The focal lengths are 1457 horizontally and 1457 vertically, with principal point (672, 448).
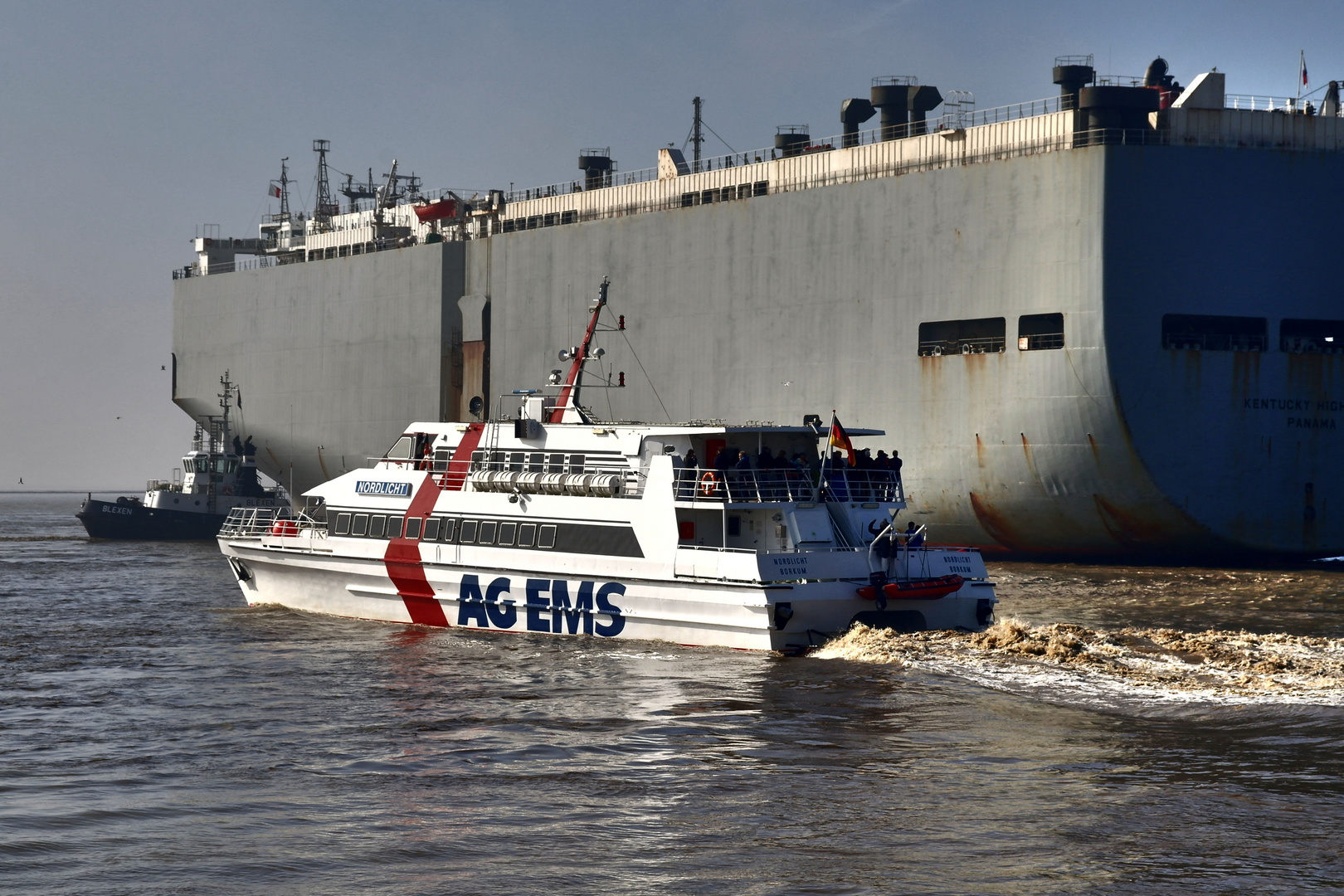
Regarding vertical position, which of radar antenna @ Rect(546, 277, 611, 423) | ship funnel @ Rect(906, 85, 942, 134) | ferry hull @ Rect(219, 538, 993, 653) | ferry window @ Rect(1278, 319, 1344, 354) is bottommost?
ferry hull @ Rect(219, 538, 993, 653)

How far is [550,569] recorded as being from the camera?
2461 centimetres

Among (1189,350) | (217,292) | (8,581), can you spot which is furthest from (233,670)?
(217,292)

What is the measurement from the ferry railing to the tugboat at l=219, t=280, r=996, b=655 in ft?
0.12

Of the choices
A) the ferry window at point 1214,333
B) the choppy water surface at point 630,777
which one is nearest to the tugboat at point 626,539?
the choppy water surface at point 630,777

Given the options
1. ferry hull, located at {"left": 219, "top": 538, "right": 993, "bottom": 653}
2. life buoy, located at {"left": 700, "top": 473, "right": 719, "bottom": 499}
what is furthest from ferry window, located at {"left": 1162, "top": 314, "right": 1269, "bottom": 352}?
life buoy, located at {"left": 700, "top": 473, "right": 719, "bottom": 499}

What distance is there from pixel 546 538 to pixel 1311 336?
2533 centimetres

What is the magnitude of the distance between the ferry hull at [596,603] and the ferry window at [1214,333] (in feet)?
63.4

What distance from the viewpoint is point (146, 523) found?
205ft

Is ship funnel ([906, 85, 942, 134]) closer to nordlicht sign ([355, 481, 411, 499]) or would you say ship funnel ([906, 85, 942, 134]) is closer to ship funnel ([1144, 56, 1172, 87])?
ship funnel ([1144, 56, 1172, 87])

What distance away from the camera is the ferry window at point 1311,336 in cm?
3981

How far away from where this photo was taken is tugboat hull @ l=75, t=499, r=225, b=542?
204 feet

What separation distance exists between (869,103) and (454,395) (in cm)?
2018

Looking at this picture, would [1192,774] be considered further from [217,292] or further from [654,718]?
[217,292]

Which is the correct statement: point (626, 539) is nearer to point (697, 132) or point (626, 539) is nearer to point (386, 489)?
point (386, 489)
